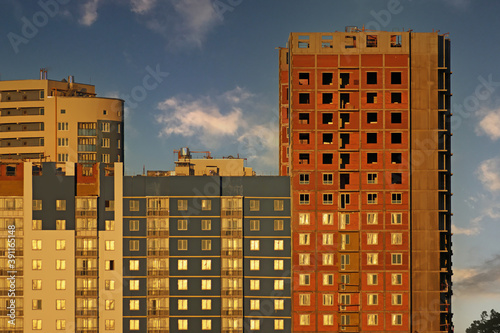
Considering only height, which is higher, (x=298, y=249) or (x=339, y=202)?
(x=339, y=202)

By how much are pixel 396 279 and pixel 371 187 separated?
49.8ft

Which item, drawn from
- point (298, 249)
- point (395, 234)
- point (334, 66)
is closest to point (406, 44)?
point (334, 66)

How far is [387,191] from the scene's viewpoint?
9188 cm

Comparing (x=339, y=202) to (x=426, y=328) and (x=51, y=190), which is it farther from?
(x=51, y=190)

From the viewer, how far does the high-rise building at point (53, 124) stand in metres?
125

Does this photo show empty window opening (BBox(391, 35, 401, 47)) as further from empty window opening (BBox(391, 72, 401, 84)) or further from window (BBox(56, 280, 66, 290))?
window (BBox(56, 280, 66, 290))

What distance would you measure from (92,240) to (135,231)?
23.6 feet

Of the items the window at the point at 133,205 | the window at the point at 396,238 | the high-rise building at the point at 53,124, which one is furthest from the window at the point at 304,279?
the high-rise building at the point at 53,124

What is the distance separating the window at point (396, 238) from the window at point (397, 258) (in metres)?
1.91

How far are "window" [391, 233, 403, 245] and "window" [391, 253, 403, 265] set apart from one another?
1.91 metres

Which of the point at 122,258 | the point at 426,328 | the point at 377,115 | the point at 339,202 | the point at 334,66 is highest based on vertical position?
the point at 334,66

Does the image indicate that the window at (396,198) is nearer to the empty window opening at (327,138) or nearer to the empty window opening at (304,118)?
the empty window opening at (327,138)

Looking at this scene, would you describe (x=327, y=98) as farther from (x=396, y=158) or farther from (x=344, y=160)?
(x=396, y=158)

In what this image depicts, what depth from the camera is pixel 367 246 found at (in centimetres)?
9169
